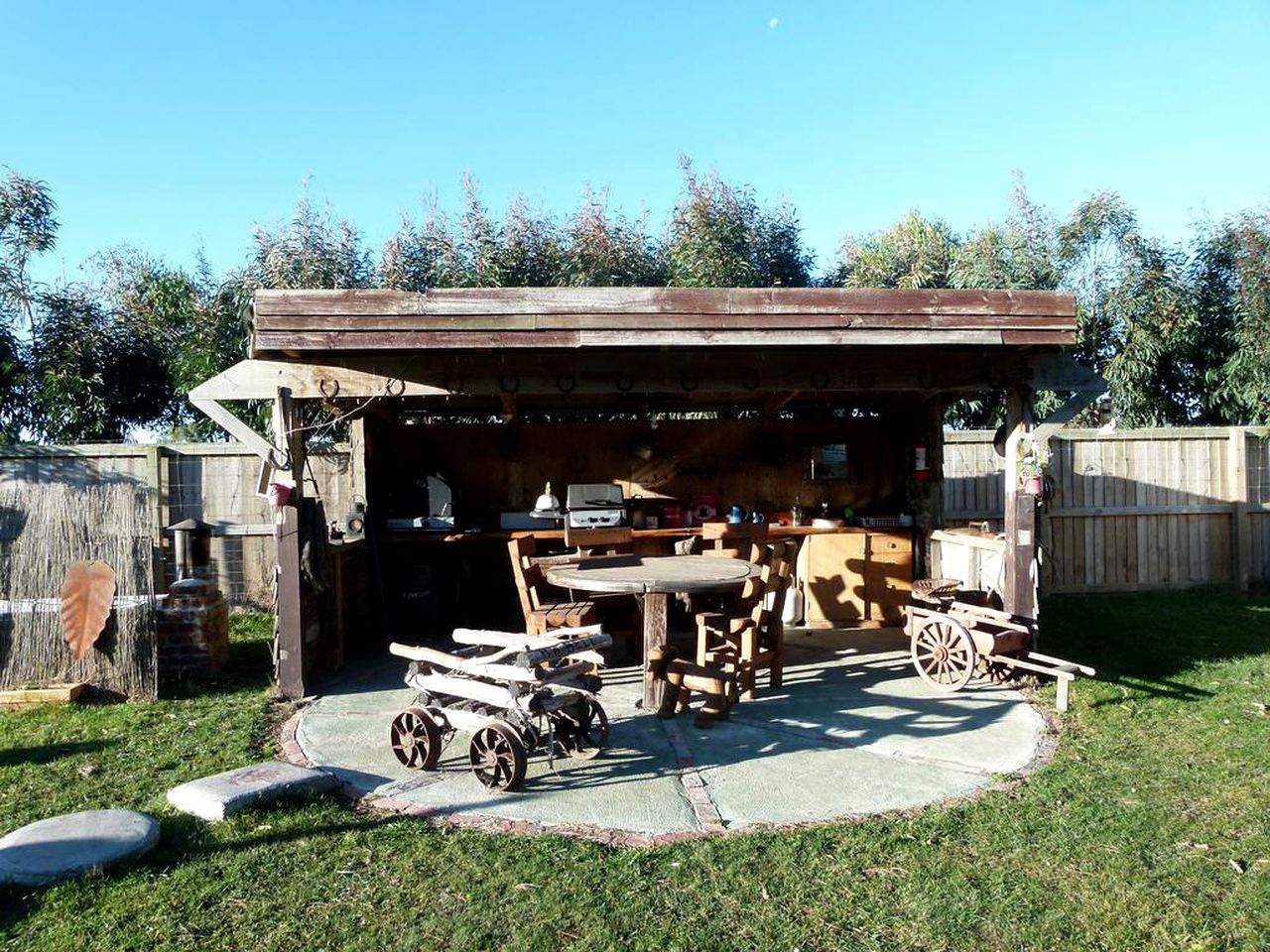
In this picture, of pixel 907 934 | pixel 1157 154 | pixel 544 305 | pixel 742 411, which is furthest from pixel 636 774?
pixel 1157 154

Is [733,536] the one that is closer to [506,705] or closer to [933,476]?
[933,476]

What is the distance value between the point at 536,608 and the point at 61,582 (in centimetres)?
307

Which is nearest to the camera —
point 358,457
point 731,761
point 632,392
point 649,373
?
point 731,761

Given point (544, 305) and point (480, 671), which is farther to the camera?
point (544, 305)

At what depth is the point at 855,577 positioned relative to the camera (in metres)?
8.52

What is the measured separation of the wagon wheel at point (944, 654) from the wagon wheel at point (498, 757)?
123 inches

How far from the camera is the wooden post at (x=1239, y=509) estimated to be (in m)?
9.61

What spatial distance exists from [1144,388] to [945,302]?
8.18 metres

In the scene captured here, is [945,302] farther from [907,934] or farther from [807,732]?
[907,934]

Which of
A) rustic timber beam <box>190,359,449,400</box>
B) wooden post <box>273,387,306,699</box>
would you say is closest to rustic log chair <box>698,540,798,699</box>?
rustic timber beam <box>190,359,449,400</box>

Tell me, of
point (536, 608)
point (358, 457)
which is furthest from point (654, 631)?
point (358, 457)

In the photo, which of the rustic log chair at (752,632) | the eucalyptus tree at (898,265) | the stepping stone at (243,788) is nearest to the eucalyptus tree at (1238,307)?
the eucalyptus tree at (898,265)

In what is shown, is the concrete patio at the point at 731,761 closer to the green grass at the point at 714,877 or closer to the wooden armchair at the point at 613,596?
the green grass at the point at 714,877

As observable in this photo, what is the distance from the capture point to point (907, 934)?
285 centimetres
